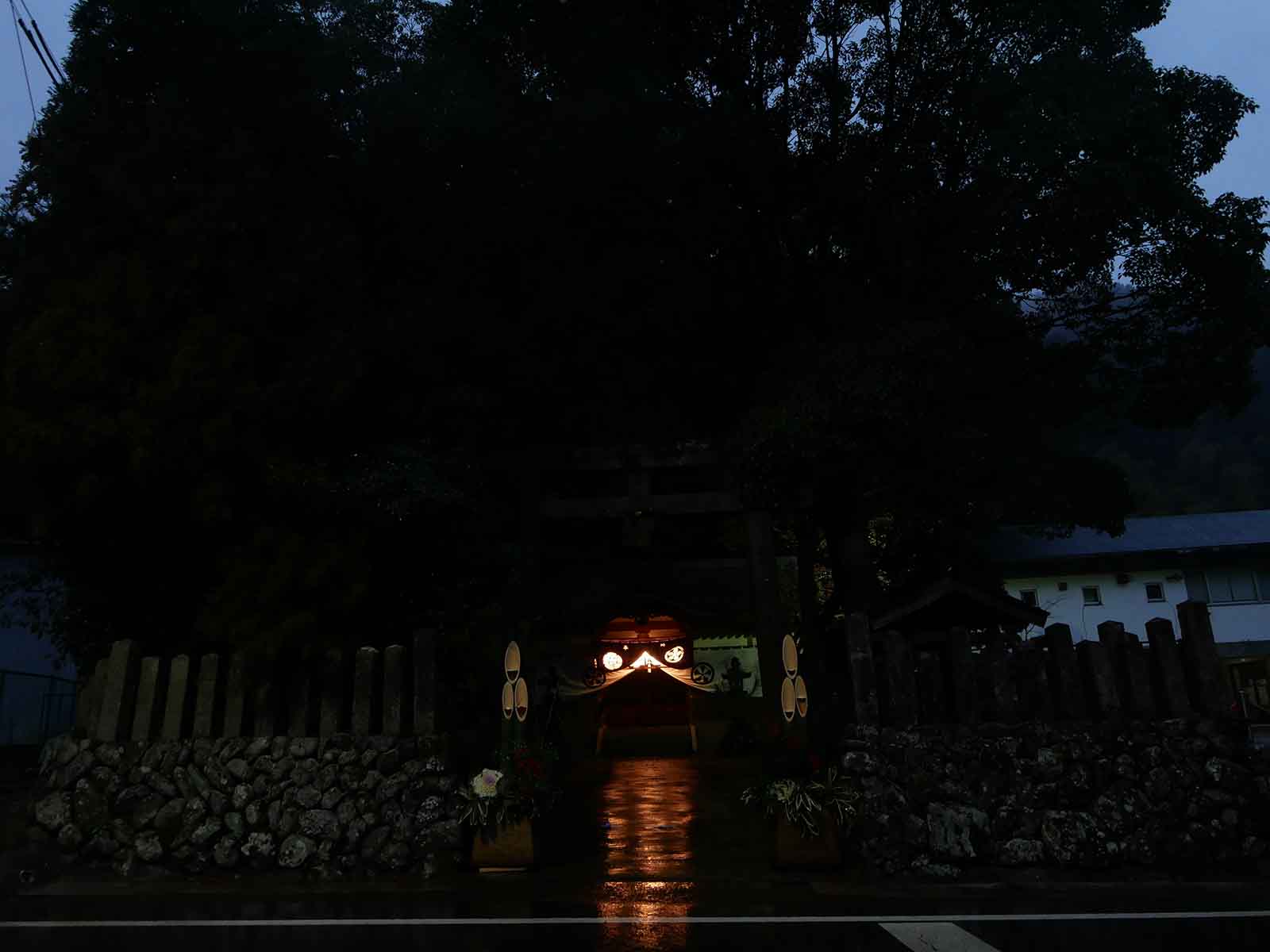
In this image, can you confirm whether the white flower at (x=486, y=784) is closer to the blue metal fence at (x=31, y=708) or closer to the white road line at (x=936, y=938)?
the white road line at (x=936, y=938)

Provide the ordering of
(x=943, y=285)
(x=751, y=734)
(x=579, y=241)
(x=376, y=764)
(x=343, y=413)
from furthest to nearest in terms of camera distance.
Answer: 1. (x=751, y=734)
2. (x=943, y=285)
3. (x=579, y=241)
4. (x=343, y=413)
5. (x=376, y=764)

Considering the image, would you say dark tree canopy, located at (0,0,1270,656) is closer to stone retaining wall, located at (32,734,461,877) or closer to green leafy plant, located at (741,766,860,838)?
stone retaining wall, located at (32,734,461,877)

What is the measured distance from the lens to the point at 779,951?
6012 millimetres

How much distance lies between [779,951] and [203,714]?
283 inches

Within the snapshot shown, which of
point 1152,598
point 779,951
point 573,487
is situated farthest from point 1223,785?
point 1152,598

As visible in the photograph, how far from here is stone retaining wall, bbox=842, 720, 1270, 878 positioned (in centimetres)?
886

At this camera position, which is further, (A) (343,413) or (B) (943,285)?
(B) (943,285)

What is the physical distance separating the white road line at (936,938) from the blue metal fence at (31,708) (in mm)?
19080

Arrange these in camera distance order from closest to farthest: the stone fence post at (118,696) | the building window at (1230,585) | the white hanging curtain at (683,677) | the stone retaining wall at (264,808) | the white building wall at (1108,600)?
1. the stone retaining wall at (264,808)
2. the stone fence post at (118,696)
3. the white hanging curtain at (683,677)
4. the building window at (1230,585)
5. the white building wall at (1108,600)

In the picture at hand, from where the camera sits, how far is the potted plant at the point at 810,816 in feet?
29.8

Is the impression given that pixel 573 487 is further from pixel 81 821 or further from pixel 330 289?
pixel 81 821

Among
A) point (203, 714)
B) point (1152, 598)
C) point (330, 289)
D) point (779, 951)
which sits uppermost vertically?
point (330, 289)

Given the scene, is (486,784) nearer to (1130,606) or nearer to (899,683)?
(899,683)

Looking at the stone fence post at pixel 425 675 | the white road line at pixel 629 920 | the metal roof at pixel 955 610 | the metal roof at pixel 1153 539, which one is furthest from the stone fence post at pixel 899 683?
the metal roof at pixel 1153 539
